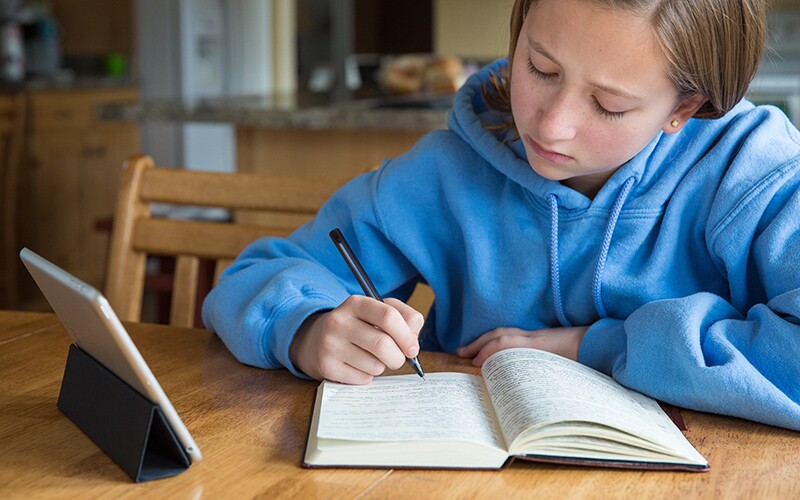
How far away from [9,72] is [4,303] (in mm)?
1029

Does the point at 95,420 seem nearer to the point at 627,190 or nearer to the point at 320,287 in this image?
the point at 320,287

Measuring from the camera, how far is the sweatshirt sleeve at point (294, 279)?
937mm

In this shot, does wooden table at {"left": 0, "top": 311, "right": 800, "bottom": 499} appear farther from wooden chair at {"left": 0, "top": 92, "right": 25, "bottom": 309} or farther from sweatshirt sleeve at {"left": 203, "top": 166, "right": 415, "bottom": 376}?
wooden chair at {"left": 0, "top": 92, "right": 25, "bottom": 309}

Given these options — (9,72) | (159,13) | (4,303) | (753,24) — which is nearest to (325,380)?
(753,24)

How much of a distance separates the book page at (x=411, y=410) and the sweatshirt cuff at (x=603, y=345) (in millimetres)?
124

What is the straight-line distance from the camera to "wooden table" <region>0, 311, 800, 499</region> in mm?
666

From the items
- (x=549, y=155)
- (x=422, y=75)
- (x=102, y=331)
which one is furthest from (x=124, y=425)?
(x=422, y=75)

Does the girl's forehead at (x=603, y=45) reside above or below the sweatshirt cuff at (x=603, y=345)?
above

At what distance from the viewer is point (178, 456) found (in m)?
0.69

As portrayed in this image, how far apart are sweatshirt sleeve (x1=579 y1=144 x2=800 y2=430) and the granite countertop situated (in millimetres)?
1510


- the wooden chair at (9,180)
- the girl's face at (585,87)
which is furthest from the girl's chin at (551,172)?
the wooden chair at (9,180)

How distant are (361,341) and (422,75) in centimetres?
278

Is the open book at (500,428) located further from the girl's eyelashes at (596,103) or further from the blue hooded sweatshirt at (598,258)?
the girl's eyelashes at (596,103)

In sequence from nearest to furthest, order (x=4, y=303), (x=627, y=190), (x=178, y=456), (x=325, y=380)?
(x=178, y=456)
(x=325, y=380)
(x=627, y=190)
(x=4, y=303)
